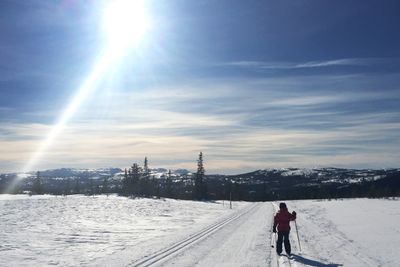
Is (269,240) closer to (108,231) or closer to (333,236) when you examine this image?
(333,236)

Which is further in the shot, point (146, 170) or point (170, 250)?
point (146, 170)

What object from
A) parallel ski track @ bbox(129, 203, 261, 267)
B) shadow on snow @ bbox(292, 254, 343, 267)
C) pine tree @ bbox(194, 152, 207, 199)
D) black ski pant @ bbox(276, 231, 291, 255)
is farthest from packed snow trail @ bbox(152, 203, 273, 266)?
pine tree @ bbox(194, 152, 207, 199)

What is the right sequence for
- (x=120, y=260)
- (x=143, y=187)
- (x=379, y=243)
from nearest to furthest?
(x=120, y=260) → (x=379, y=243) → (x=143, y=187)

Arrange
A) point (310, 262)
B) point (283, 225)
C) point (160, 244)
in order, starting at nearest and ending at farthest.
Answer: point (310, 262) < point (283, 225) < point (160, 244)

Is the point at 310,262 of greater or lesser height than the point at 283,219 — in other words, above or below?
below

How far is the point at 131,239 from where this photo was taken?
20031 millimetres

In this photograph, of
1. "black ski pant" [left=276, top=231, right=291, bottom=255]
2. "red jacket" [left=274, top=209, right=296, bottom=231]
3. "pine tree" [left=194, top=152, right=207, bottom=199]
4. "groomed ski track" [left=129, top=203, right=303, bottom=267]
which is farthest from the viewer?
"pine tree" [left=194, top=152, right=207, bottom=199]

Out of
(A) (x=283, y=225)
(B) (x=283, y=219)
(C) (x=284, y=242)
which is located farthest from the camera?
(B) (x=283, y=219)

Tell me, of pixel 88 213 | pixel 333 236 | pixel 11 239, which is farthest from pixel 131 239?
pixel 88 213

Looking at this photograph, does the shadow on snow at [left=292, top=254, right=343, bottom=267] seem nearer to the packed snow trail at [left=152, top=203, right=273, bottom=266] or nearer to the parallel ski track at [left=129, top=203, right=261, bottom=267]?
the packed snow trail at [left=152, top=203, right=273, bottom=266]

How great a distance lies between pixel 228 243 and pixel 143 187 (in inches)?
2607

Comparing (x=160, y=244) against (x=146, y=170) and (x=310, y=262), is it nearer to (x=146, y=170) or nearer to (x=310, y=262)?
(x=310, y=262)

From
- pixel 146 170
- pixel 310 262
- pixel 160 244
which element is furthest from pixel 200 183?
pixel 310 262

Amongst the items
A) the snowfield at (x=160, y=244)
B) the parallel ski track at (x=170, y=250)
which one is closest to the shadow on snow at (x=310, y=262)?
the snowfield at (x=160, y=244)
